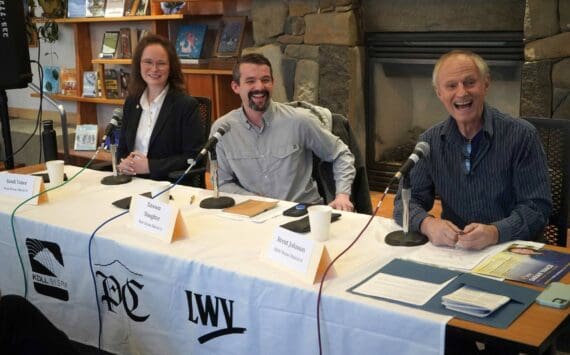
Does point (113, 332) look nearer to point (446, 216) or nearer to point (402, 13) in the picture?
point (446, 216)

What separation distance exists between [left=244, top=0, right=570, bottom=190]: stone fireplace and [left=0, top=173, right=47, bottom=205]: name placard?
2.23 m

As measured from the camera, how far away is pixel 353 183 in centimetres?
290

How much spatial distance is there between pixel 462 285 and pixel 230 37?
3.54 metres

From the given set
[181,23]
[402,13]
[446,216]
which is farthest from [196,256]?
[181,23]

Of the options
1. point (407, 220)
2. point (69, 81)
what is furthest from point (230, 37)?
point (407, 220)

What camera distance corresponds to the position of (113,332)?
2.17 m

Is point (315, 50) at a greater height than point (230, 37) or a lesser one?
lesser

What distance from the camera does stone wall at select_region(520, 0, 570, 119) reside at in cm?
344

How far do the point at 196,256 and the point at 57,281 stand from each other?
0.61 metres

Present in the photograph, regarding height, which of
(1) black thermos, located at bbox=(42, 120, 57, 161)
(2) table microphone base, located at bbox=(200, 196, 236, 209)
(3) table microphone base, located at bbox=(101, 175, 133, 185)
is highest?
(1) black thermos, located at bbox=(42, 120, 57, 161)

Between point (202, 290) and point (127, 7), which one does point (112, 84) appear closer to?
point (127, 7)

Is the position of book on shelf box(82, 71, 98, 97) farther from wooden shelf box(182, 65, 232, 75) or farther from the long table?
the long table

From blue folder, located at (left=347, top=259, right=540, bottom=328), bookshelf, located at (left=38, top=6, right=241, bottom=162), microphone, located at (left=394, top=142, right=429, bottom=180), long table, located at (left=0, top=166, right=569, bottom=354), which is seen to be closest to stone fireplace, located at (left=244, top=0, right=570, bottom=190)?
bookshelf, located at (left=38, top=6, right=241, bottom=162)

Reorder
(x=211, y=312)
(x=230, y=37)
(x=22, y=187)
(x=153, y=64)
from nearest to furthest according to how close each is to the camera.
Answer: (x=211, y=312), (x=22, y=187), (x=153, y=64), (x=230, y=37)
